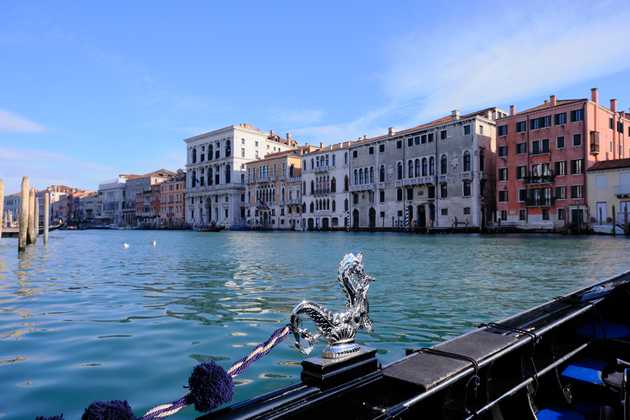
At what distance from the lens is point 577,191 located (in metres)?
28.7

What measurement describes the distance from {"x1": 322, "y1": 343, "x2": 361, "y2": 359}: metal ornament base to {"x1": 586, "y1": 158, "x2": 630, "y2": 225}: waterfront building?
29.9m

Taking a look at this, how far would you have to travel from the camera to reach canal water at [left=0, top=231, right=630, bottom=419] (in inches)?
125

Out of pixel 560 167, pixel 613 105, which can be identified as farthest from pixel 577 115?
pixel 613 105

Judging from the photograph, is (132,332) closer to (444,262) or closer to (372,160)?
(444,262)

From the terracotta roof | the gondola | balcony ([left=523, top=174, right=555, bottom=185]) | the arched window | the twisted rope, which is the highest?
the arched window

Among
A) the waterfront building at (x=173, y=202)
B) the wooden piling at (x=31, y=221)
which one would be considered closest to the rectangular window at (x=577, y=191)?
the wooden piling at (x=31, y=221)

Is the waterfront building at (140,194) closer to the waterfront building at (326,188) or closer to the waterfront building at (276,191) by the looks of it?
the waterfront building at (276,191)

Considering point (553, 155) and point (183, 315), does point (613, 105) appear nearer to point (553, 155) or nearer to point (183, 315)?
point (553, 155)

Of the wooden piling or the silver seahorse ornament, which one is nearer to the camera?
the silver seahorse ornament

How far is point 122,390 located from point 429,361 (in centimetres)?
225

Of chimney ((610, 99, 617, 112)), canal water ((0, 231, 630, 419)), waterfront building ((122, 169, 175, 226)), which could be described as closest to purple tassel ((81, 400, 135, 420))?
canal water ((0, 231, 630, 419))

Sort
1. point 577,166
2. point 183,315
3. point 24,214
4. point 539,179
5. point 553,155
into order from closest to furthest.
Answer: point 183,315 → point 24,214 → point 577,166 → point 553,155 → point 539,179

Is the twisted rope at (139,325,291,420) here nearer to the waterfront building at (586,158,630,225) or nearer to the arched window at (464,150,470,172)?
the waterfront building at (586,158,630,225)

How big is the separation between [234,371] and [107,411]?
1.35ft
